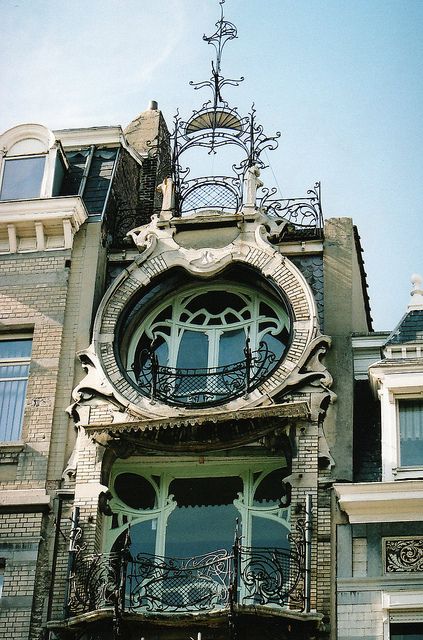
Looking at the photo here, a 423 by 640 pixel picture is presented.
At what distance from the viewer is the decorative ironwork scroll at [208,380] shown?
23.0 m

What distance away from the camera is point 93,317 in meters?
24.2

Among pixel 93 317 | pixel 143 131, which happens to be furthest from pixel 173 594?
pixel 143 131

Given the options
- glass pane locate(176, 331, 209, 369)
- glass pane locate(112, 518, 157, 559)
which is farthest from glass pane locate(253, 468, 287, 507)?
glass pane locate(176, 331, 209, 369)

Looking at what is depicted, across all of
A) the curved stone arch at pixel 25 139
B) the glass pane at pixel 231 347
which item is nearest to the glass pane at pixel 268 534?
the glass pane at pixel 231 347

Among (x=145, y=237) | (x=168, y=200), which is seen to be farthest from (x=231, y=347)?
(x=168, y=200)

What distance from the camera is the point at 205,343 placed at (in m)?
24.1

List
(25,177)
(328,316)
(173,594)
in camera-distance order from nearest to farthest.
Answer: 1. (173,594)
2. (328,316)
3. (25,177)

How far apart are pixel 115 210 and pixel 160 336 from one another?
298 cm

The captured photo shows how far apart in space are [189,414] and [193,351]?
180 cm

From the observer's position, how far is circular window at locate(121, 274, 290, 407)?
23.2 meters

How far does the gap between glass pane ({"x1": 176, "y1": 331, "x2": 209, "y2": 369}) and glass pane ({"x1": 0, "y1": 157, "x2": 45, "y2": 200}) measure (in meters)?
3.79

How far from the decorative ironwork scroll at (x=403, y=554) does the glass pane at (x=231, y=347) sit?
4.14 meters

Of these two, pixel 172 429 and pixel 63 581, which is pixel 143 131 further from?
pixel 63 581

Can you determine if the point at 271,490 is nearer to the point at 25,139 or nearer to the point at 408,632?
the point at 408,632
